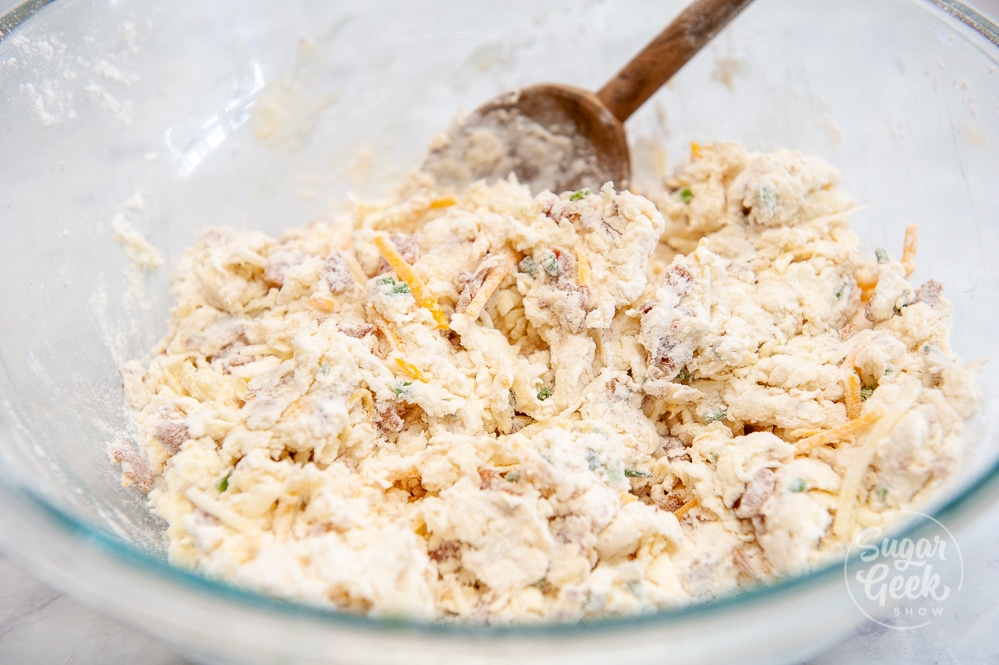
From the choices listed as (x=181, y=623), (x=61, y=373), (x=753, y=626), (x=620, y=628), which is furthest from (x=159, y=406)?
(x=753, y=626)

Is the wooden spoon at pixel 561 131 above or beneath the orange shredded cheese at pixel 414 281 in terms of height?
above

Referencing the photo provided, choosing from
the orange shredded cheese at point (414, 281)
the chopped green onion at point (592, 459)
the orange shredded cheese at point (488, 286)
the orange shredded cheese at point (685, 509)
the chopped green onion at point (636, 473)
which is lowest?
the orange shredded cheese at point (685, 509)

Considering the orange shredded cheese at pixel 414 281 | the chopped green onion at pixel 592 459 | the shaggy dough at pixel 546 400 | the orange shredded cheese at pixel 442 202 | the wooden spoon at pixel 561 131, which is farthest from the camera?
the wooden spoon at pixel 561 131

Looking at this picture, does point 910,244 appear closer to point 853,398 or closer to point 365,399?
point 853,398

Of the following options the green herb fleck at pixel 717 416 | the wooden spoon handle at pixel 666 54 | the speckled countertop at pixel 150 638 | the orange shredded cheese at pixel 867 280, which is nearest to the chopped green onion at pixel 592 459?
the green herb fleck at pixel 717 416

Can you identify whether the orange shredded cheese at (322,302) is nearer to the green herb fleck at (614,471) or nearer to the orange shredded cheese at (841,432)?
the green herb fleck at (614,471)

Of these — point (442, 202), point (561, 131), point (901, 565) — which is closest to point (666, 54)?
point (561, 131)
